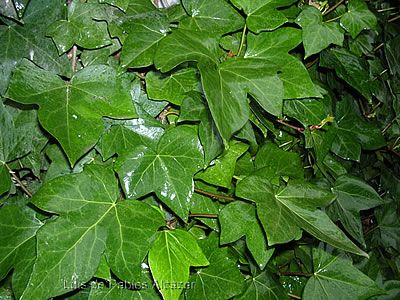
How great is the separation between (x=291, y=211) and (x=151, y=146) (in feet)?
0.83

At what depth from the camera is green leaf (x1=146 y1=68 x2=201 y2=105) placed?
734mm

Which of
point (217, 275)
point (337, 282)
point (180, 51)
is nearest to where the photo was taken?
point (180, 51)

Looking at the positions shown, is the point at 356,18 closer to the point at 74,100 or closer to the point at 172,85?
the point at 172,85

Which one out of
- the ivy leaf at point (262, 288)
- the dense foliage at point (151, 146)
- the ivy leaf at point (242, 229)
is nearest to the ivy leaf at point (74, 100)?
the dense foliage at point (151, 146)

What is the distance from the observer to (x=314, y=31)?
31.8 inches

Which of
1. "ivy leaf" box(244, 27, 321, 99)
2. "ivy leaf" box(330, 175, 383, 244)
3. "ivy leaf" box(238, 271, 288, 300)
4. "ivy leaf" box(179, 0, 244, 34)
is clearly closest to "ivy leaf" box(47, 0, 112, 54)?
"ivy leaf" box(179, 0, 244, 34)

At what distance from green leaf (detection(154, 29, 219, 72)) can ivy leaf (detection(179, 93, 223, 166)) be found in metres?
0.09

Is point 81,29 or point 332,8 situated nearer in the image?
point 81,29

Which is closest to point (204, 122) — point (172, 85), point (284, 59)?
point (172, 85)

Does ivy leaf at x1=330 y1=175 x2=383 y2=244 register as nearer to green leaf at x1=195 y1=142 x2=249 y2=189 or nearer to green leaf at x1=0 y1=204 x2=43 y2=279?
green leaf at x1=195 y1=142 x2=249 y2=189

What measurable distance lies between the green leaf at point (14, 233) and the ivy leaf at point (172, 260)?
0.20 meters

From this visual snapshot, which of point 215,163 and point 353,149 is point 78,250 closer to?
point 215,163

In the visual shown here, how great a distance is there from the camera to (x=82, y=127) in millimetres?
644

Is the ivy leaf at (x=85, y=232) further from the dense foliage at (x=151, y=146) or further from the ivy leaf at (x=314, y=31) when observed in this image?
the ivy leaf at (x=314, y=31)
